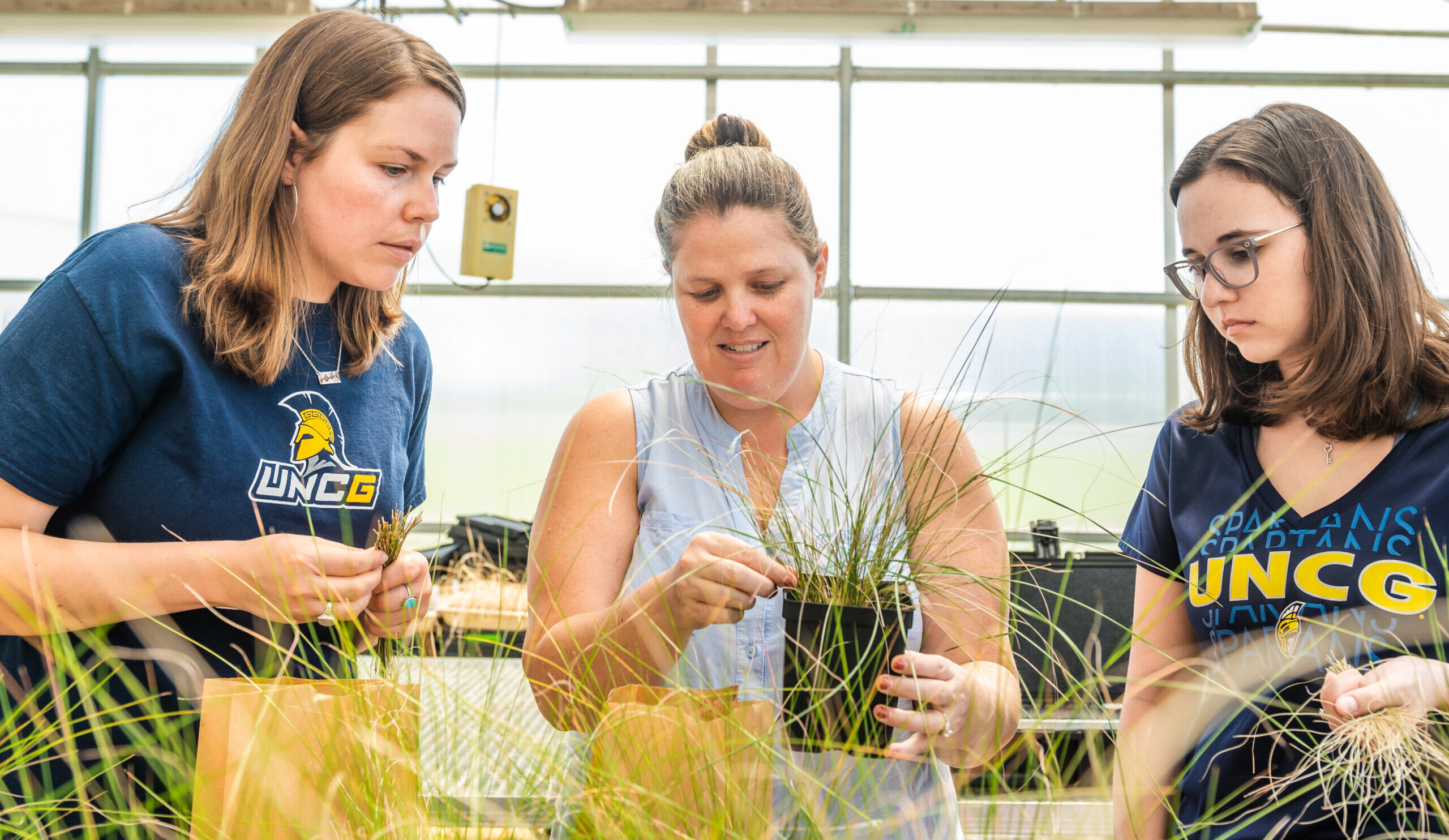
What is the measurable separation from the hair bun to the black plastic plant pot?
785 mm

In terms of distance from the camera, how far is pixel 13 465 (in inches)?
32.4

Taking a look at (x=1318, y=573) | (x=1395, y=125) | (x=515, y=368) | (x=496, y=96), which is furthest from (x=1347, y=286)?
(x=1395, y=125)

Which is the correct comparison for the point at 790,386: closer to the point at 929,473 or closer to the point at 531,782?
the point at 929,473

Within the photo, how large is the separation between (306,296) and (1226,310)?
1129 mm

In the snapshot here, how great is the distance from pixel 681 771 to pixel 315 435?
0.68 meters

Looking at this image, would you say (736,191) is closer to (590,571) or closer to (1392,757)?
(590,571)

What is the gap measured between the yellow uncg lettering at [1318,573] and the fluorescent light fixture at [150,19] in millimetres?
3931

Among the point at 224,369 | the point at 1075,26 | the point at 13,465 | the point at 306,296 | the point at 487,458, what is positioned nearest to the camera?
the point at 13,465

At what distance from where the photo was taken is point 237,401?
0.99m

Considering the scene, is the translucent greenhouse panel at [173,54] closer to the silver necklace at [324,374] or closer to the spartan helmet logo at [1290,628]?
the silver necklace at [324,374]

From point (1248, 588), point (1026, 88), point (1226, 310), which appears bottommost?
point (1248, 588)

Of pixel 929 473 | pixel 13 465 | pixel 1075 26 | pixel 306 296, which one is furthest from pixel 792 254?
pixel 1075 26

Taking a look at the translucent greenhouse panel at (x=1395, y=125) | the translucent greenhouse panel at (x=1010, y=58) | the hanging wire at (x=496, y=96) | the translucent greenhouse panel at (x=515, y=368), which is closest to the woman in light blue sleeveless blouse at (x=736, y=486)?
the translucent greenhouse panel at (x=515, y=368)

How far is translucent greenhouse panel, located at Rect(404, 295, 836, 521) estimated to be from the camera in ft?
15.6
